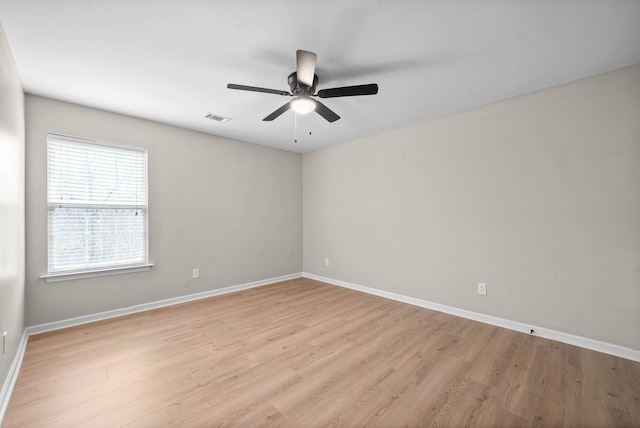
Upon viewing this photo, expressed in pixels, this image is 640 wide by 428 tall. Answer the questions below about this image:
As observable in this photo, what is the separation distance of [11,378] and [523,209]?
15.0 ft

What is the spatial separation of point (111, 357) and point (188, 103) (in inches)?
101

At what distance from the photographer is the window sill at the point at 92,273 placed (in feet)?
8.99

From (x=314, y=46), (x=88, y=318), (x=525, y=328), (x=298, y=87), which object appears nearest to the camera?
(x=314, y=46)

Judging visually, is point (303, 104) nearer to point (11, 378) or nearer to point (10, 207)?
point (10, 207)

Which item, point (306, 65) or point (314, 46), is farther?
point (314, 46)

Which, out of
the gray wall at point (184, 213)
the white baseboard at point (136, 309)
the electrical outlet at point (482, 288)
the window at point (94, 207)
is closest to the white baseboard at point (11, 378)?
the white baseboard at point (136, 309)

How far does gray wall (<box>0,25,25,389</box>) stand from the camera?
1.71 metres

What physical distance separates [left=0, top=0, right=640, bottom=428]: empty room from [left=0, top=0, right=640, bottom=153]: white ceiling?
0.02m

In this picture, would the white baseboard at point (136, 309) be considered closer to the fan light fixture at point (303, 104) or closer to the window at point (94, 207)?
the window at point (94, 207)

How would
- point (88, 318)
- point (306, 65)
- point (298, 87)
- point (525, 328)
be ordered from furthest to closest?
point (88, 318)
point (525, 328)
point (298, 87)
point (306, 65)

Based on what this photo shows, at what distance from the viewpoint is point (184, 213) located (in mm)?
3717

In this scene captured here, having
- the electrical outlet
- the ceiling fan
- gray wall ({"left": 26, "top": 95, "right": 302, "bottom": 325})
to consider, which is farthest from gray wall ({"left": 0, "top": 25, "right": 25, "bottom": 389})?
the electrical outlet

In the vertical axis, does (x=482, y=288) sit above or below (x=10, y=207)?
below

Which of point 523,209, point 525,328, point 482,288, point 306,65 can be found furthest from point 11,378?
point 523,209
